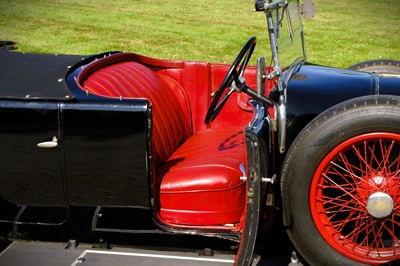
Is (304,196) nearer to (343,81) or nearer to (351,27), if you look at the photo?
(343,81)

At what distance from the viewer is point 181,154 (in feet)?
10.3

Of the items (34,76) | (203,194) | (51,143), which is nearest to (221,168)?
(203,194)

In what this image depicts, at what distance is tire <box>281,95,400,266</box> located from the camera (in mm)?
2443

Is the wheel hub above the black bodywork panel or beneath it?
beneath

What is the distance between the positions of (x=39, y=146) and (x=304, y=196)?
1157 mm

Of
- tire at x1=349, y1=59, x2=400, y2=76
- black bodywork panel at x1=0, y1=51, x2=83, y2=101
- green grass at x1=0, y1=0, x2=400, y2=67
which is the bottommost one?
green grass at x1=0, y1=0, x2=400, y2=67

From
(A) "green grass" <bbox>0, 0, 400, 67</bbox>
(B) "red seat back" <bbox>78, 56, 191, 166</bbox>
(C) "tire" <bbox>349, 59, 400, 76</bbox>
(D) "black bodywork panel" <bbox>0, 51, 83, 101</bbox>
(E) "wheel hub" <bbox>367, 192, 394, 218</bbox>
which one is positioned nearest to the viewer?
(E) "wheel hub" <bbox>367, 192, 394, 218</bbox>

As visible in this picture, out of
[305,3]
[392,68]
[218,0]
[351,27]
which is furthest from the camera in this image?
[218,0]

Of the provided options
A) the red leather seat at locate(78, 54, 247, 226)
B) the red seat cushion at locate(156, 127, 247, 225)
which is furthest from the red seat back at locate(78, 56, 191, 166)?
the red seat cushion at locate(156, 127, 247, 225)

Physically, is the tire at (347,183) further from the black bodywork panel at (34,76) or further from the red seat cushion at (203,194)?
the black bodywork panel at (34,76)

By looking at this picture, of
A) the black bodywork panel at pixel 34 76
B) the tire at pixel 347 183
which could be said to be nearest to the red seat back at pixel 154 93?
the black bodywork panel at pixel 34 76

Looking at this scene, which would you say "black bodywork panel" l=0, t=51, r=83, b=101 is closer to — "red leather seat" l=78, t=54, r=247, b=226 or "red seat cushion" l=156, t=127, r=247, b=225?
"red leather seat" l=78, t=54, r=247, b=226

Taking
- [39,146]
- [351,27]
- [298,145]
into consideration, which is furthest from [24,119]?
[351,27]

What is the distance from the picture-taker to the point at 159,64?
367cm
